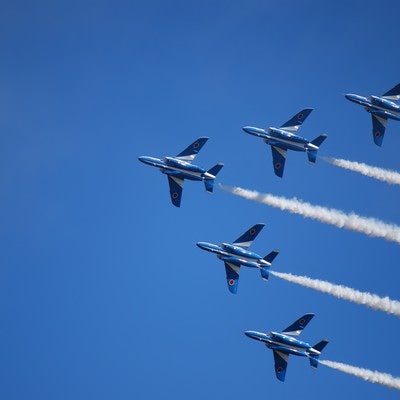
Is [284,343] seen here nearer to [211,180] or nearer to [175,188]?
[211,180]

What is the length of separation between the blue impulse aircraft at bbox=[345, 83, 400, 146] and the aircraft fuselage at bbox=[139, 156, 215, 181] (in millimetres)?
20635

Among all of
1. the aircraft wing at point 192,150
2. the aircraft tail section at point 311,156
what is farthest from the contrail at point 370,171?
the aircraft wing at point 192,150

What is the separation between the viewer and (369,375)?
10488cm

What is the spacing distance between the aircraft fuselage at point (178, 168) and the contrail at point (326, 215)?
12.7 feet

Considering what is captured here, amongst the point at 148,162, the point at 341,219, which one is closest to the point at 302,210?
the point at 341,219

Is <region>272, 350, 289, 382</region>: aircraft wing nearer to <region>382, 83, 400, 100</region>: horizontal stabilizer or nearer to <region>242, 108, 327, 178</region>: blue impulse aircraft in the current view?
<region>242, 108, 327, 178</region>: blue impulse aircraft

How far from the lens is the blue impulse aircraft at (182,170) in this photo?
112 metres

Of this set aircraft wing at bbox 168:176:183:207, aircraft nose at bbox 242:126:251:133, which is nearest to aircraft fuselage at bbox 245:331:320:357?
Result: aircraft wing at bbox 168:176:183:207

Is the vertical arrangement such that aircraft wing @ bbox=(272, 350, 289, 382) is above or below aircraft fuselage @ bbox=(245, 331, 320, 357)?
below

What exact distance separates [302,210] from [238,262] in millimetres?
10506

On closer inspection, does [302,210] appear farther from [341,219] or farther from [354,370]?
[354,370]

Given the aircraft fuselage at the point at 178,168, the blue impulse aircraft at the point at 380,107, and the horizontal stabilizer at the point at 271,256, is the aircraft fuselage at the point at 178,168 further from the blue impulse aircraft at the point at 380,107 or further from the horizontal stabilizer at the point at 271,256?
the blue impulse aircraft at the point at 380,107

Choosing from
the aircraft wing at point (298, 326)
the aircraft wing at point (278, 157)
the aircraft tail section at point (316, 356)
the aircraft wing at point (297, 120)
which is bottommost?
the aircraft tail section at point (316, 356)

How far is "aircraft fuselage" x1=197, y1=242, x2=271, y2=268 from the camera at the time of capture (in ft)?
363
